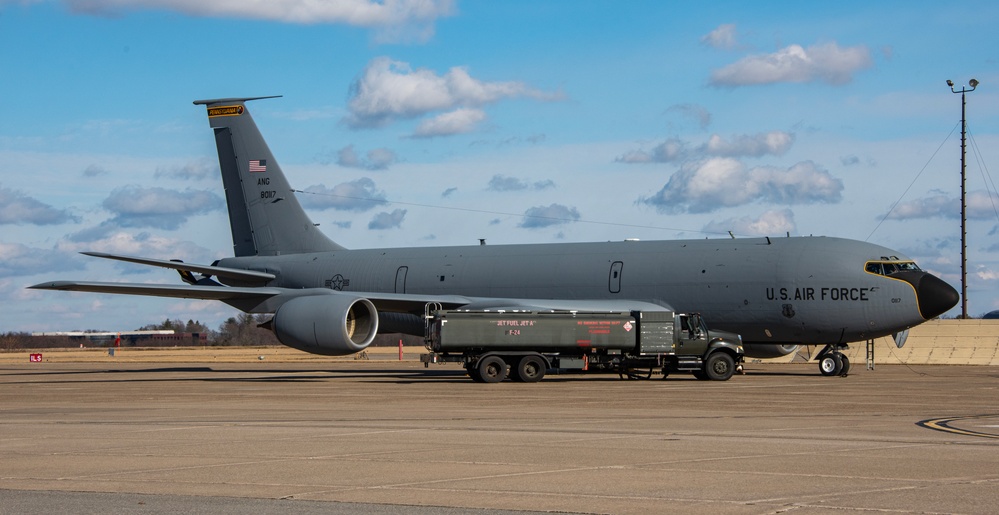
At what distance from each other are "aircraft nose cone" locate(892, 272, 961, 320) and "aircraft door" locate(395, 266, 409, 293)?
16.9 meters

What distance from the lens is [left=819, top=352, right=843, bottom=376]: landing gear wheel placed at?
3553 centimetres

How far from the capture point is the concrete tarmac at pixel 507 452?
33.7 feet

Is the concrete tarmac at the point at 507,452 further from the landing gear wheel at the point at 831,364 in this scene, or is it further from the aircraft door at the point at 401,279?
the aircraft door at the point at 401,279

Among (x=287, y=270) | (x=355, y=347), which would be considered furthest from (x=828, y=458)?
(x=287, y=270)

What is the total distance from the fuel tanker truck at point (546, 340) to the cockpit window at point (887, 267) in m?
5.99

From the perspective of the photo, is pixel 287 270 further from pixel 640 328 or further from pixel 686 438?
pixel 686 438

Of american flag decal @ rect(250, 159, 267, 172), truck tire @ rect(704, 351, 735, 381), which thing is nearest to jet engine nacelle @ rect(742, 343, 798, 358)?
truck tire @ rect(704, 351, 735, 381)

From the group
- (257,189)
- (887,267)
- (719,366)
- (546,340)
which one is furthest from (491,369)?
(257,189)

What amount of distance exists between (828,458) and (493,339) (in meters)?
19.1

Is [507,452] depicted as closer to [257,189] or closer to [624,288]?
[624,288]

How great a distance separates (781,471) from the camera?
1201cm

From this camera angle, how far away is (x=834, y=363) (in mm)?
35688

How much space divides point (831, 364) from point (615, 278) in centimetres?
701

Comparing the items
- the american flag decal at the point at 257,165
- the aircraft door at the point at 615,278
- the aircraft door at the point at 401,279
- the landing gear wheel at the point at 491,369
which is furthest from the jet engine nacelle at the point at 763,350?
the american flag decal at the point at 257,165
